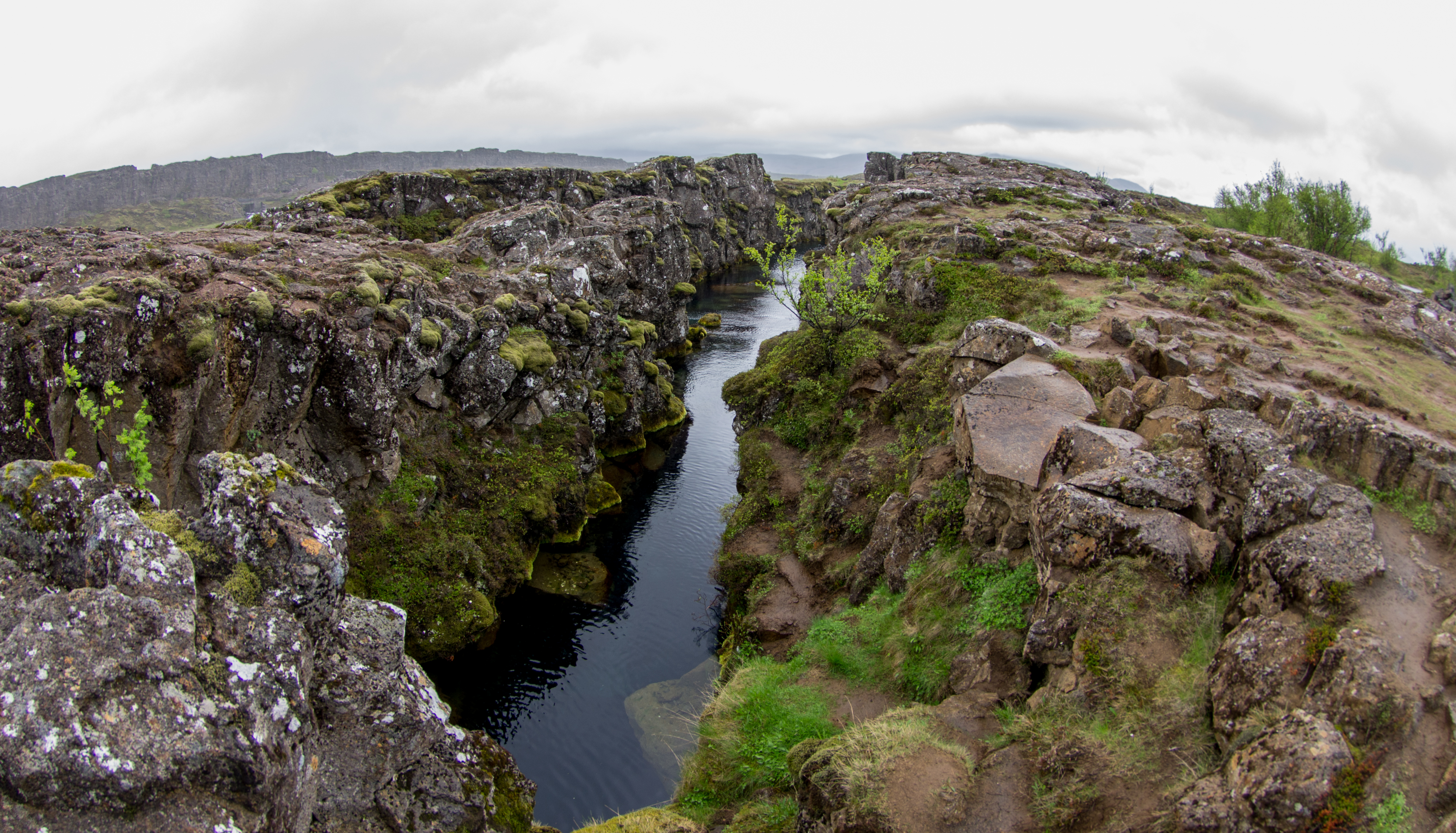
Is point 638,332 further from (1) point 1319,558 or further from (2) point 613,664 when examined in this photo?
(1) point 1319,558

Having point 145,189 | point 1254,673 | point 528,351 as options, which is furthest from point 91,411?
point 145,189

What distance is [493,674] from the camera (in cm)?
3134

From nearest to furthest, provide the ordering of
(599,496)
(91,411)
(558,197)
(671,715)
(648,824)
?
1. (648,824)
2. (91,411)
3. (671,715)
4. (599,496)
5. (558,197)

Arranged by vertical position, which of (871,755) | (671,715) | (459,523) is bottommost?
(671,715)

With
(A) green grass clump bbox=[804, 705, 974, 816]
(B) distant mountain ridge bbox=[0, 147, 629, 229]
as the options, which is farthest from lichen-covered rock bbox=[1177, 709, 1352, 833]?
(B) distant mountain ridge bbox=[0, 147, 629, 229]

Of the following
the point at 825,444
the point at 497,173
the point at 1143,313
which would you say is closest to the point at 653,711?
the point at 825,444

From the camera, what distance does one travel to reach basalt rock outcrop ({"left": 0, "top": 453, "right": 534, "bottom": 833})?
952cm

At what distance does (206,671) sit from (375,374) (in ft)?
76.3

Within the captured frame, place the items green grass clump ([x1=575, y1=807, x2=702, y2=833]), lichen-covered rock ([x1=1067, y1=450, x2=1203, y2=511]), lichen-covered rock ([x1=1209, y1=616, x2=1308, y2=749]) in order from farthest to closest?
green grass clump ([x1=575, y1=807, x2=702, y2=833])
lichen-covered rock ([x1=1067, y1=450, x2=1203, y2=511])
lichen-covered rock ([x1=1209, y1=616, x2=1308, y2=749])

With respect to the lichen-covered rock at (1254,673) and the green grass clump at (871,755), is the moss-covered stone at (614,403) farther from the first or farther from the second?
the lichen-covered rock at (1254,673)

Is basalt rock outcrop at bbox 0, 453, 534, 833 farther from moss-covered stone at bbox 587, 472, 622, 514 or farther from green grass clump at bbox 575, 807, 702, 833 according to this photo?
moss-covered stone at bbox 587, 472, 622, 514

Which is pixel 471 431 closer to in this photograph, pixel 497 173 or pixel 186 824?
pixel 186 824

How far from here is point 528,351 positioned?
4222 cm

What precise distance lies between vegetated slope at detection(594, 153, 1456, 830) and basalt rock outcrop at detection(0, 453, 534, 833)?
28.2 ft
